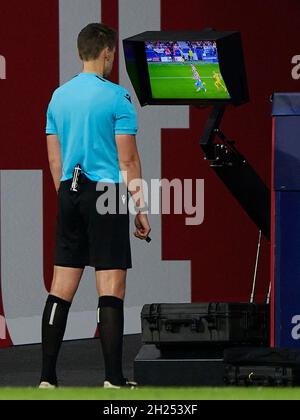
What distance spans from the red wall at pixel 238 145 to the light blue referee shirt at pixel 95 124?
348 cm

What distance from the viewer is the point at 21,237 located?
9.23 metres

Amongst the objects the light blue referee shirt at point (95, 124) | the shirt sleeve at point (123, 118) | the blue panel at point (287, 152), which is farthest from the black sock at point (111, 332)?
the blue panel at point (287, 152)

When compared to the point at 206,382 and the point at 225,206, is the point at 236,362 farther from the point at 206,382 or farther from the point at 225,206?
the point at 225,206

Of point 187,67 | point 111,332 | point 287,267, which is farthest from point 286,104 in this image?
point 111,332

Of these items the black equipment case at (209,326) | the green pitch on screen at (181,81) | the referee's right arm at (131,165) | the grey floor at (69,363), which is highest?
the green pitch on screen at (181,81)

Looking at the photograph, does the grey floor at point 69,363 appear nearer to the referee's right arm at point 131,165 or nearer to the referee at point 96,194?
the referee at point 96,194

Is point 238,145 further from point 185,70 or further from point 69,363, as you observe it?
point 185,70

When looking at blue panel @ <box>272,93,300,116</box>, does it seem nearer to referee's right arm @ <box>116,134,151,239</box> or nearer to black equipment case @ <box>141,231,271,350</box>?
referee's right arm @ <box>116,134,151,239</box>

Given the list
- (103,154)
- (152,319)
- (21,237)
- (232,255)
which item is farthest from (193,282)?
(103,154)

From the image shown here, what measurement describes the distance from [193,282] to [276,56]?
5.66 ft

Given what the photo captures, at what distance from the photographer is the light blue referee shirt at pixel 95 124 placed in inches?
249

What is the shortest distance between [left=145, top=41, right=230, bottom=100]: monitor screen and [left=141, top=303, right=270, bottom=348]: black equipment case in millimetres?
1057

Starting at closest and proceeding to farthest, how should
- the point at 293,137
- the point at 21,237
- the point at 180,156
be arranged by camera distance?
1. the point at 293,137
2. the point at 21,237
3. the point at 180,156

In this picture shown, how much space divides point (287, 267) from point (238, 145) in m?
3.37
